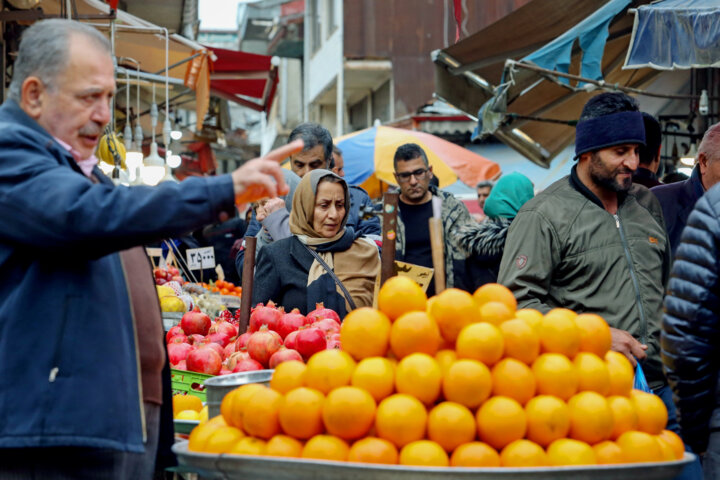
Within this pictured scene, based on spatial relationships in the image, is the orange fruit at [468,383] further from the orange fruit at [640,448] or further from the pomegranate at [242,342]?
the pomegranate at [242,342]

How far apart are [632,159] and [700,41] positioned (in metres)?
2.36

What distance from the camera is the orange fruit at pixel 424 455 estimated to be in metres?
2.24

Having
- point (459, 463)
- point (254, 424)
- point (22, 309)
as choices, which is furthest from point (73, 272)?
point (459, 463)

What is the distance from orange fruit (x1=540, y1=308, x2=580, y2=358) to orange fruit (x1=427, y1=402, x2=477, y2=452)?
0.34m

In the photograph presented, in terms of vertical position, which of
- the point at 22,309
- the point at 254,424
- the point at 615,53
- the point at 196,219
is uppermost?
the point at 615,53

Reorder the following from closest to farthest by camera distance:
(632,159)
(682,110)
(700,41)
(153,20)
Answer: (632,159) < (700,41) < (682,110) < (153,20)

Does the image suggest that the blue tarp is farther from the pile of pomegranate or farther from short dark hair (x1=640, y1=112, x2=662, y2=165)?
the pile of pomegranate

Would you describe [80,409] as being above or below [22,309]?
below

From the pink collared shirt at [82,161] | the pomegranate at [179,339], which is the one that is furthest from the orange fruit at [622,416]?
the pomegranate at [179,339]

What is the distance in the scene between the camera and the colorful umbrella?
39.4 feet

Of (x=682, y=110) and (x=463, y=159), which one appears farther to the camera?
(x=463, y=159)

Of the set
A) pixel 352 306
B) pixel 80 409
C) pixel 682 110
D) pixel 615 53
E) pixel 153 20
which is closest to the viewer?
pixel 80 409

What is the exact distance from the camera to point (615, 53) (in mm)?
8906

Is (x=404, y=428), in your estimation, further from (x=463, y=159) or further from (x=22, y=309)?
(x=463, y=159)
